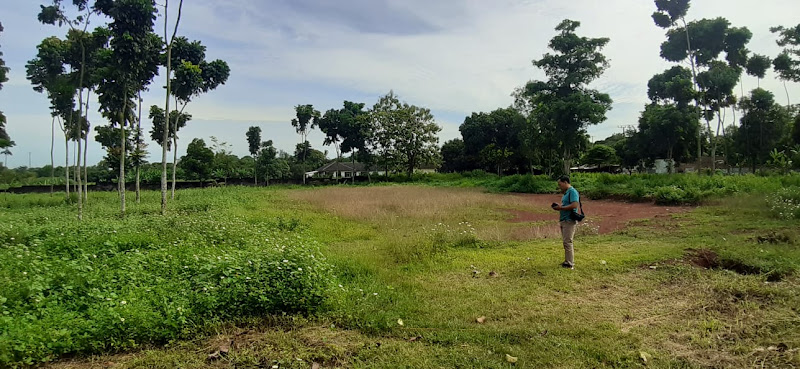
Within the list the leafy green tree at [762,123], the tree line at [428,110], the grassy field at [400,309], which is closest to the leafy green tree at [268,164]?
the tree line at [428,110]

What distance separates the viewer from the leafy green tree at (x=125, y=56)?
16.5 meters

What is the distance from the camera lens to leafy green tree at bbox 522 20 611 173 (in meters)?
27.6

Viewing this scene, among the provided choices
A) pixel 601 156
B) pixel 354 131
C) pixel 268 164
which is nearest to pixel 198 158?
pixel 268 164

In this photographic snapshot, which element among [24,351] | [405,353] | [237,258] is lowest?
[405,353]

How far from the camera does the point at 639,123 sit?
123 feet

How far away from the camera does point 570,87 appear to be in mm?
28906

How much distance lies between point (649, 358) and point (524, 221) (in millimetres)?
11301

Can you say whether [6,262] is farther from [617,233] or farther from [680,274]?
[617,233]

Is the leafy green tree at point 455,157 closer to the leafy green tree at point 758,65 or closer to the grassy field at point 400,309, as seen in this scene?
the leafy green tree at point 758,65

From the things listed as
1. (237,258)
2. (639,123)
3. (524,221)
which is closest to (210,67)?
(524,221)

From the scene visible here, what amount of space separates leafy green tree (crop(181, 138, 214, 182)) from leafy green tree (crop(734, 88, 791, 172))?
171 ft

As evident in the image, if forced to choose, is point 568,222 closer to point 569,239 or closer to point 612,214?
point 569,239

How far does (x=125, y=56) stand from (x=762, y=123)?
4529 centimetres

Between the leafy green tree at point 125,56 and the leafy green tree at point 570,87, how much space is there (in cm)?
2496
